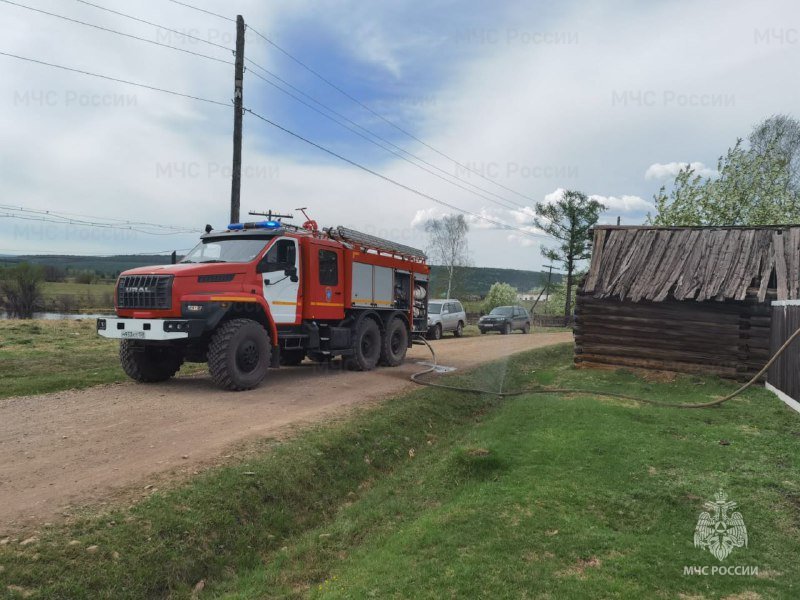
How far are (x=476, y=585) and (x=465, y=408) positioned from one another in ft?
22.7

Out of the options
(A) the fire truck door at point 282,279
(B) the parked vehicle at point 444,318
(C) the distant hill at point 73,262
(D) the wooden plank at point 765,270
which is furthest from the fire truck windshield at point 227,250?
(C) the distant hill at point 73,262

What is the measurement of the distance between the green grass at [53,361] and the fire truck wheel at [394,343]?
4.86 meters

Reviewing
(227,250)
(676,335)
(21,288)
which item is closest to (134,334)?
(227,250)

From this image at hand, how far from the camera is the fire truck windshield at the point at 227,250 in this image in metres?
10.6

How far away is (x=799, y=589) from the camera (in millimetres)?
3965

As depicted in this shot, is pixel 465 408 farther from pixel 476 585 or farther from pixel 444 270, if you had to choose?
pixel 444 270

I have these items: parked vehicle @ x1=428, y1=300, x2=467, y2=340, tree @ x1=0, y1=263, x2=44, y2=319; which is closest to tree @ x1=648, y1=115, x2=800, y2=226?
parked vehicle @ x1=428, y1=300, x2=467, y2=340

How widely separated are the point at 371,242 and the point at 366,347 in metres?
2.79

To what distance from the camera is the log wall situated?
13.1 m

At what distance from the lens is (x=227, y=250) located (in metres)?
10.8

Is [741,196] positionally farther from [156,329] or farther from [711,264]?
[156,329]

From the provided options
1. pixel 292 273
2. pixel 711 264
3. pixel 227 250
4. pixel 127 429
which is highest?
pixel 711 264

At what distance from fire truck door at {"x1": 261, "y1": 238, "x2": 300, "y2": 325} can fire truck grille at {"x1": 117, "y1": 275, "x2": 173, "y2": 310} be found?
6.45ft

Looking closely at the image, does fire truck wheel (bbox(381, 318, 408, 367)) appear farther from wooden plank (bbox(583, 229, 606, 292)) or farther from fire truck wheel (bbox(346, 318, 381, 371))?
wooden plank (bbox(583, 229, 606, 292))
